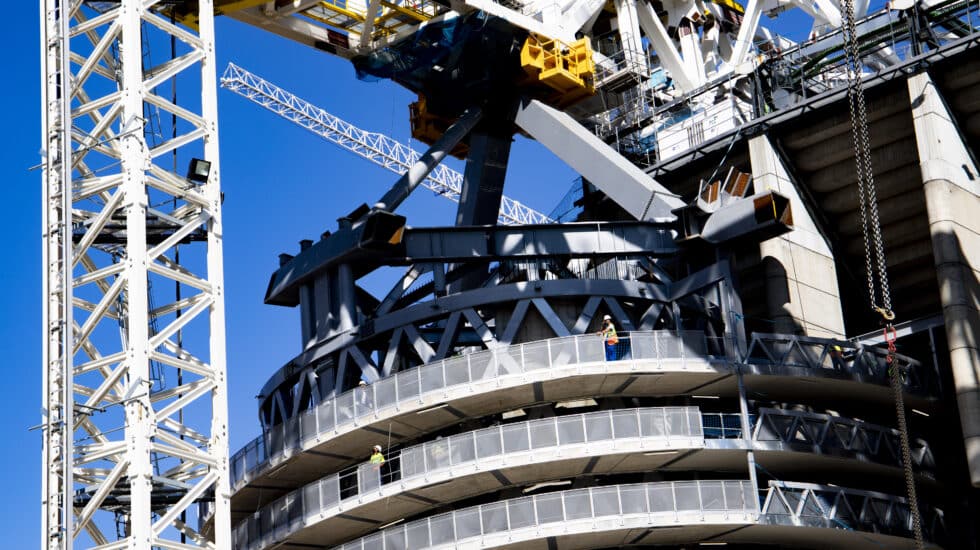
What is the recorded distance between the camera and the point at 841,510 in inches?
2109

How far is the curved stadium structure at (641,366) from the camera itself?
53094 mm

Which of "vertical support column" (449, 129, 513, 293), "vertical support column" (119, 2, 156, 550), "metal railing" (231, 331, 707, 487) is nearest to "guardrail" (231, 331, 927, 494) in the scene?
"metal railing" (231, 331, 707, 487)

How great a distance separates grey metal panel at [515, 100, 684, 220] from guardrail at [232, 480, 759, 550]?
36.7ft

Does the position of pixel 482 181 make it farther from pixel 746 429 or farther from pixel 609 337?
pixel 746 429

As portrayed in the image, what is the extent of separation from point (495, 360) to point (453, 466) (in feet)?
12.6

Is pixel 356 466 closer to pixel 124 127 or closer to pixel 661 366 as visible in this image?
pixel 661 366

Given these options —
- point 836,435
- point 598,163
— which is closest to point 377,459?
point 598,163

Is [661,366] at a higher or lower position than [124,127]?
lower

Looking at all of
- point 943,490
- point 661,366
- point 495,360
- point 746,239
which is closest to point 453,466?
point 495,360

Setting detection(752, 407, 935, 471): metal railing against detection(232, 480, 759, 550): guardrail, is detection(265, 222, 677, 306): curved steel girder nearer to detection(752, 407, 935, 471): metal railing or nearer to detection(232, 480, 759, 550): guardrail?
detection(752, 407, 935, 471): metal railing

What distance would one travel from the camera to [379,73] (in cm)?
6612

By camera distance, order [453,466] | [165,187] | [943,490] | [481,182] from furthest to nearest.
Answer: [481,182], [943,490], [453,466], [165,187]

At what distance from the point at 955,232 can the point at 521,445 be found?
17.8m

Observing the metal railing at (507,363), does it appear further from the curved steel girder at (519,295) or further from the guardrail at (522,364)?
the curved steel girder at (519,295)
